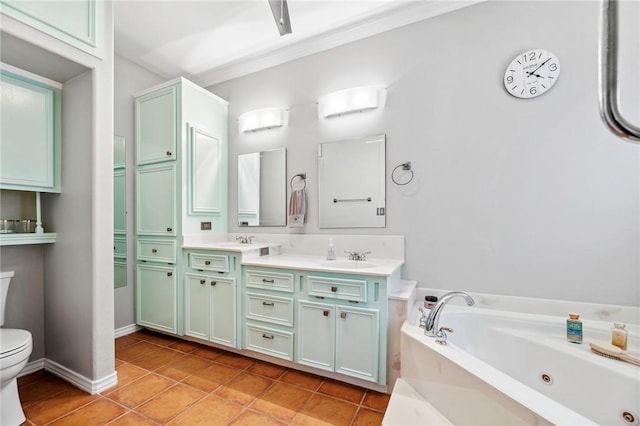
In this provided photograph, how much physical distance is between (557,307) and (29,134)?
372cm

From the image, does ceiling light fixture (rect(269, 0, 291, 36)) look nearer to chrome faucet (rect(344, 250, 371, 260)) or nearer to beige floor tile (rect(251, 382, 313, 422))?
chrome faucet (rect(344, 250, 371, 260))

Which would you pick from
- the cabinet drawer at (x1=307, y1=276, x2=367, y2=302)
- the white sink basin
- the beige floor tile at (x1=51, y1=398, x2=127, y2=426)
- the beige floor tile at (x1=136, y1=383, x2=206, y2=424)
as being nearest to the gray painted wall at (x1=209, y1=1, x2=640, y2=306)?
the white sink basin

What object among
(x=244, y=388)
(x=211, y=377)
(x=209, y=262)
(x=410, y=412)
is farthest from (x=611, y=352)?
(x=209, y=262)

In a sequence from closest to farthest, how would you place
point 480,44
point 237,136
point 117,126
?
point 480,44, point 117,126, point 237,136

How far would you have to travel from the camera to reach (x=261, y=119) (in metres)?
2.90

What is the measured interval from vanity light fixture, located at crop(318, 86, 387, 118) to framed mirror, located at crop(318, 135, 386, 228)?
0.87 feet

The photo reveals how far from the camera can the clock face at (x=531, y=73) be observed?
187 centimetres

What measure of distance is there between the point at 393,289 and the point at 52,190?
2503 millimetres

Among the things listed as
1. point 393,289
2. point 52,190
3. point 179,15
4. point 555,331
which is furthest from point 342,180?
point 52,190

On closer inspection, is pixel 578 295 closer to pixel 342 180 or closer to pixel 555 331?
pixel 555 331

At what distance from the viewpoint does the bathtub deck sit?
4.30ft

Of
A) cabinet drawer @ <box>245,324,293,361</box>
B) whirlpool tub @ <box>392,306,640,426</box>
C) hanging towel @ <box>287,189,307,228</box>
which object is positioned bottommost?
cabinet drawer @ <box>245,324,293,361</box>

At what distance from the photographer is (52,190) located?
6.48 feet

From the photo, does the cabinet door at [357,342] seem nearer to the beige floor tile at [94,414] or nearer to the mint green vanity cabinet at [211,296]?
the mint green vanity cabinet at [211,296]
